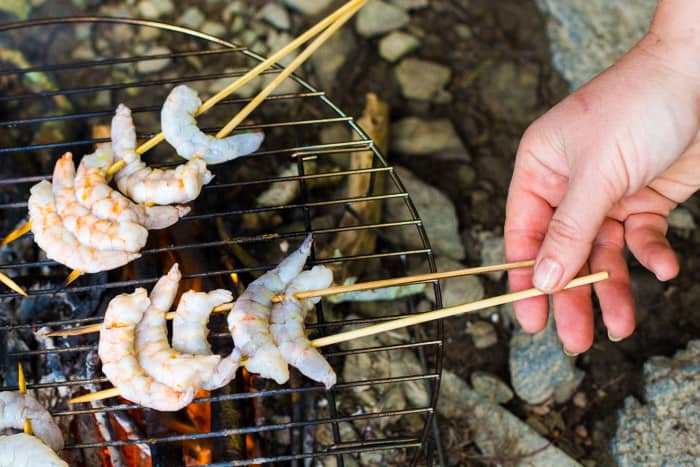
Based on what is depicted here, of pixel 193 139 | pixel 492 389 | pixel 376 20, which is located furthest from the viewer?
pixel 376 20

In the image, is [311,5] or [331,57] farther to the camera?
[311,5]

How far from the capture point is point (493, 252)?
3.57 m

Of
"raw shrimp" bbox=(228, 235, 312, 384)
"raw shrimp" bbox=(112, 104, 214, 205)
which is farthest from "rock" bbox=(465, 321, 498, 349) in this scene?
"raw shrimp" bbox=(112, 104, 214, 205)

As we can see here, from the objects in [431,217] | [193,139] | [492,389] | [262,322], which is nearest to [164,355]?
[262,322]

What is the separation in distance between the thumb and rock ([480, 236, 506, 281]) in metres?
1.15

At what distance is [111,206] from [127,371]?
648mm

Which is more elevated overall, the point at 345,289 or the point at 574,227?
the point at 574,227

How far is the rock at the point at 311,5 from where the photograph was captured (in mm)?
4242

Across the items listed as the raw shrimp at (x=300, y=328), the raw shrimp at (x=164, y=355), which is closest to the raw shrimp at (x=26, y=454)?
the raw shrimp at (x=164, y=355)

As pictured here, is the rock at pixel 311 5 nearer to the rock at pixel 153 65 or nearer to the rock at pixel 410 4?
the rock at pixel 410 4

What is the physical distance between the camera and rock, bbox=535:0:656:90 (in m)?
4.06

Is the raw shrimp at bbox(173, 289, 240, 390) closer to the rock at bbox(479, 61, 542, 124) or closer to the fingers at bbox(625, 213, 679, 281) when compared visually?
the fingers at bbox(625, 213, 679, 281)

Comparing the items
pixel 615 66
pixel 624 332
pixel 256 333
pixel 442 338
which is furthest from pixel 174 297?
pixel 615 66

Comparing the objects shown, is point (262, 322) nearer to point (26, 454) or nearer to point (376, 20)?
point (26, 454)
